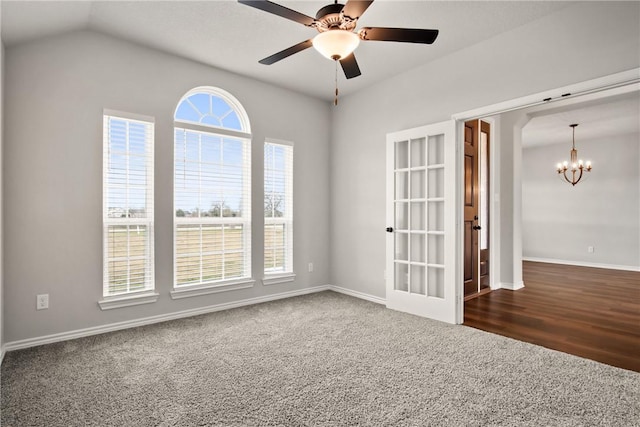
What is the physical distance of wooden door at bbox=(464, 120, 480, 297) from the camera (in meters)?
4.68

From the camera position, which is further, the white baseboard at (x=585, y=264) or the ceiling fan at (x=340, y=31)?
the white baseboard at (x=585, y=264)

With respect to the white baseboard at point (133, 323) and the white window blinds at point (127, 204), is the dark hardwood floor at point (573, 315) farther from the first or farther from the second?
the white window blinds at point (127, 204)

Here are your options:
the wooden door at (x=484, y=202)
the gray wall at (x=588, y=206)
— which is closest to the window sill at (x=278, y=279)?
the wooden door at (x=484, y=202)

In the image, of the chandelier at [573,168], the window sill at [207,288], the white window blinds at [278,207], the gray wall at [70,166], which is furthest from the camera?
the chandelier at [573,168]

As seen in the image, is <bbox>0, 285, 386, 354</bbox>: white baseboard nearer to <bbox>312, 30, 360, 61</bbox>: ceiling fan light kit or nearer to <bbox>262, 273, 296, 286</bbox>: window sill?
<bbox>262, 273, 296, 286</bbox>: window sill

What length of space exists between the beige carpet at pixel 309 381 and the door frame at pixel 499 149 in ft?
3.41

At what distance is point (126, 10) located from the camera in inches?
112

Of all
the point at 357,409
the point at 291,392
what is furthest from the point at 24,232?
the point at 357,409

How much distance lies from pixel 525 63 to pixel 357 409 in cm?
319

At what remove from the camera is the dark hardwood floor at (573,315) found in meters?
2.93

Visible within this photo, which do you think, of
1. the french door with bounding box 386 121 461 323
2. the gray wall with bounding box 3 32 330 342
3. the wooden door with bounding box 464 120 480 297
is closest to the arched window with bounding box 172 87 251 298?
the gray wall with bounding box 3 32 330 342

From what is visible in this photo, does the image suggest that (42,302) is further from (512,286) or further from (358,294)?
(512,286)

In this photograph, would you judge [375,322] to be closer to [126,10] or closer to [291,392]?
[291,392]

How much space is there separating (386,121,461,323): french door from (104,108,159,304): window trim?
104 inches
